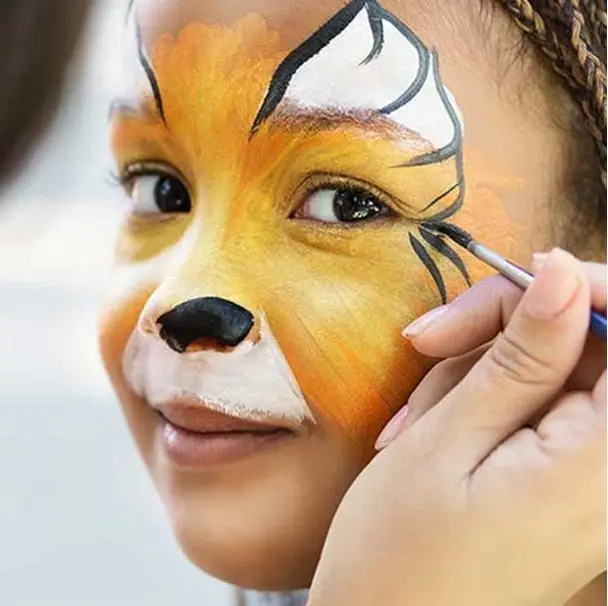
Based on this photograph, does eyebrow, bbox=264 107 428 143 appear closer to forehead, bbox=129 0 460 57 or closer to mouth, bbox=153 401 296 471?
forehead, bbox=129 0 460 57

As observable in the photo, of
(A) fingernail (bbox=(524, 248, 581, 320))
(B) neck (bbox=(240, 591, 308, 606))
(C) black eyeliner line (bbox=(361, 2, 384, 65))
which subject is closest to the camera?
(A) fingernail (bbox=(524, 248, 581, 320))

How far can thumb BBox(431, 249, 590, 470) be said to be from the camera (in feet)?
1.92

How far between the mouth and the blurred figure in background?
0.82 ft

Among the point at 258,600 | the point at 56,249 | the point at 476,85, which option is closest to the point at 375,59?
the point at 476,85

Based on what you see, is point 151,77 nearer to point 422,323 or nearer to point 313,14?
point 313,14

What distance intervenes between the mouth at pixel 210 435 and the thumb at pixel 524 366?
0.14 m

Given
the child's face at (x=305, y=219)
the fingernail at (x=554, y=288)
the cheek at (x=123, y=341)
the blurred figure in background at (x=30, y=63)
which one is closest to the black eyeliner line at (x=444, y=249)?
the child's face at (x=305, y=219)

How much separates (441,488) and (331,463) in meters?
0.11

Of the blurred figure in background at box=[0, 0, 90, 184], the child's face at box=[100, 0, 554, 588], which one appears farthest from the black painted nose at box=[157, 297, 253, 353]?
the blurred figure in background at box=[0, 0, 90, 184]

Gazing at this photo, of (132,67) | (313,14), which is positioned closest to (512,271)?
(313,14)

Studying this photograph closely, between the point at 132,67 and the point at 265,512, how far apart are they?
33cm

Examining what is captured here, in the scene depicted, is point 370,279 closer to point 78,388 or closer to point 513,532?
point 513,532

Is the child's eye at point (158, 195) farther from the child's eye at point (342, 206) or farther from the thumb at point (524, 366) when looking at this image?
the thumb at point (524, 366)

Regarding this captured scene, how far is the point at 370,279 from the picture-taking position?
690mm
